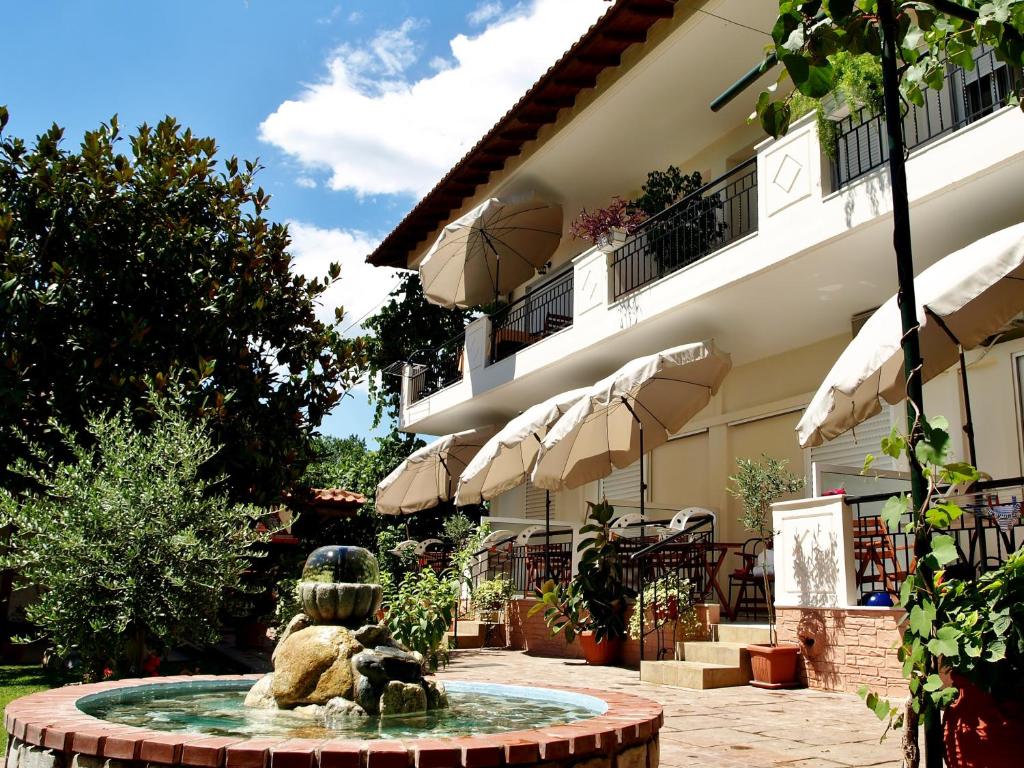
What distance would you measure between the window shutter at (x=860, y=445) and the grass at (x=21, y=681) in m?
8.98

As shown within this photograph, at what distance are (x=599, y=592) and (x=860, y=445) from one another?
12.6 feet

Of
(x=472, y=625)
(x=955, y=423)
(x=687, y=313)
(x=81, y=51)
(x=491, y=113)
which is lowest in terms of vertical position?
(x=472, y=625)

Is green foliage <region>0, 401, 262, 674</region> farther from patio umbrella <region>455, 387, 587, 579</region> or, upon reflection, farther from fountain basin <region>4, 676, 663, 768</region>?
patio umbrella <region>455, 387, 587, 579</region>

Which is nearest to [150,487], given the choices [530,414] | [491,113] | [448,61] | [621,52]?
[530,414]

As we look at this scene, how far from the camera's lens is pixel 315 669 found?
15.6ft

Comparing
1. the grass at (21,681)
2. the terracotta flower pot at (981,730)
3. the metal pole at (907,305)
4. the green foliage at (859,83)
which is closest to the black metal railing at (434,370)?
the grass at (21,681)

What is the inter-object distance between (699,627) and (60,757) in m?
7.30

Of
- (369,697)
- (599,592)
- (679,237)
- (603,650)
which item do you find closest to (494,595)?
(603,650)

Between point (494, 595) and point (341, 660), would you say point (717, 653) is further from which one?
point (494, 595)

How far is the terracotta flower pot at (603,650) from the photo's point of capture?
10.3m

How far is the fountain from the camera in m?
3.19

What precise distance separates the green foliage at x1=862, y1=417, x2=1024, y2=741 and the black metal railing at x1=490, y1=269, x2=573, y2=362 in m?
12.2

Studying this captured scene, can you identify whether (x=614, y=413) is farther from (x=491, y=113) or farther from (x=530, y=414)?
(x=491, y=113)

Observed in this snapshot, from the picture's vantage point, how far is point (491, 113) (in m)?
16.4
